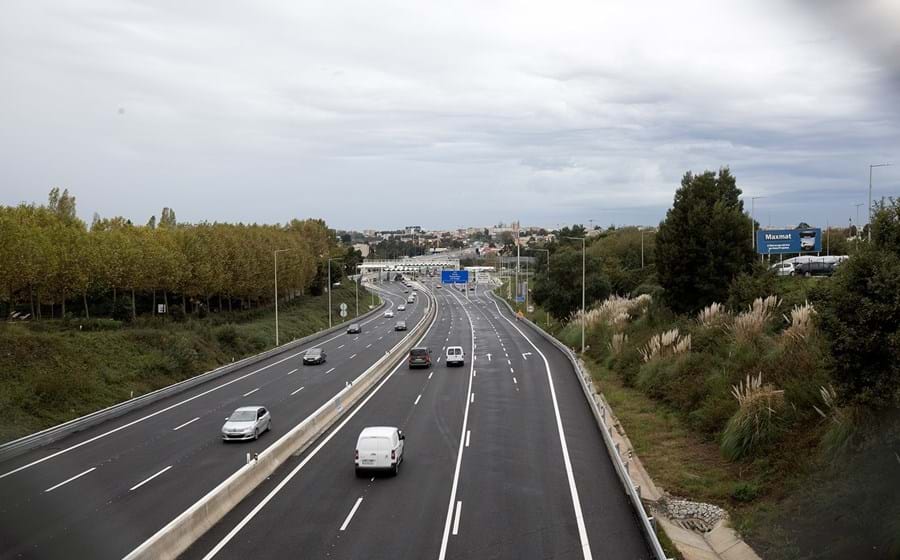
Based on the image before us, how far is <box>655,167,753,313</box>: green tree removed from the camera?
4238cm

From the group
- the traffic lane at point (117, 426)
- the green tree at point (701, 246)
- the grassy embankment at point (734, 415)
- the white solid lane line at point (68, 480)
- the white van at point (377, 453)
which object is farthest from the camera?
the green tree at point (701, 246)

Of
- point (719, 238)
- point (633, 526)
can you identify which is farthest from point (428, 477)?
point (719, 238)

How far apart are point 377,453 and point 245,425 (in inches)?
307

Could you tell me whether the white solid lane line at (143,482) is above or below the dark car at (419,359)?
above

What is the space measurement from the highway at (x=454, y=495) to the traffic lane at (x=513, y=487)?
0.13 ft

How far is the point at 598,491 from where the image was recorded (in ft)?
63.7

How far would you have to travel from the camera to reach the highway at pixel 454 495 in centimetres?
1525

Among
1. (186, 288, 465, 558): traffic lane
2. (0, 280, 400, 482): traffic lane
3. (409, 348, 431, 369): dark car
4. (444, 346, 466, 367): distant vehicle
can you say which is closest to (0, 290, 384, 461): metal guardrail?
(0, 280, 400, 482): traffic lane

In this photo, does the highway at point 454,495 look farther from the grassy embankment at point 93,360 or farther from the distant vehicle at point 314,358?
the distant vehicle at point 314,358

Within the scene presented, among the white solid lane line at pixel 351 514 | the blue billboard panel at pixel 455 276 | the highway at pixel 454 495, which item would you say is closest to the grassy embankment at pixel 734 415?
the highway at pixel 454 495

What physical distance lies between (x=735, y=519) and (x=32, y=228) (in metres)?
46.9

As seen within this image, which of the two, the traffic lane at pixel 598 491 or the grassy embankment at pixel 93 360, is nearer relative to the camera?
the traffic lane at pixel 598 491

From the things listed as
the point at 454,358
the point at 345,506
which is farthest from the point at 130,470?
the point at 454,358

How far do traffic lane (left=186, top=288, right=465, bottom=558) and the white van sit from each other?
0.36 metres
